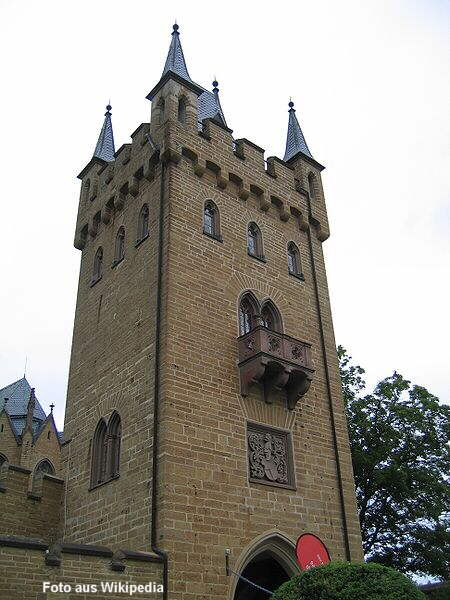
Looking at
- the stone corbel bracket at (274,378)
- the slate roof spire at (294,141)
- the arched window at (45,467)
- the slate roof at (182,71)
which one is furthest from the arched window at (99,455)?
the arched window at (45,467)

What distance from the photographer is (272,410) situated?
15.6m

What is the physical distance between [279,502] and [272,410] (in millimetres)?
2285

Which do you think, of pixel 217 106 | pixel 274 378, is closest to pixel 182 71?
pixel 217 106

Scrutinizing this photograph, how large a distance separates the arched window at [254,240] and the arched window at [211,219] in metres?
1.23

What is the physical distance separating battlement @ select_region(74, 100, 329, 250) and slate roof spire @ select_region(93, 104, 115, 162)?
475mm

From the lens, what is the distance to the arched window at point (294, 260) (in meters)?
19.3

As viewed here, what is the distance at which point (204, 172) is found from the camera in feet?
58.4

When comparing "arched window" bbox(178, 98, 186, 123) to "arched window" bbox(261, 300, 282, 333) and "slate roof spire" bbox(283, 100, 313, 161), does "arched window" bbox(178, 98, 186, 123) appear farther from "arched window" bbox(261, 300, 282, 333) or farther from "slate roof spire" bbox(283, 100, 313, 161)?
"arched window" bbox(261, 300, 282, 333)

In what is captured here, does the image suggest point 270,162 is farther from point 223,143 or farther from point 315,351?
point 315,351

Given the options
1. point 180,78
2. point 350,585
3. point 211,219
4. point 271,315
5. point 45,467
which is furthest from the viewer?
point 45,467

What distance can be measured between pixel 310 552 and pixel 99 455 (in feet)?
18.5

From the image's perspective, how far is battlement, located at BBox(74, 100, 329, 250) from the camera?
17703mm

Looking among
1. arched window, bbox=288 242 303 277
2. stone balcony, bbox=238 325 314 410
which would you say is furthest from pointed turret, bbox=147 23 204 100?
stone balcony, bbox=238 325 314 410

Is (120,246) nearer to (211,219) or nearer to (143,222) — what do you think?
(143,222)
